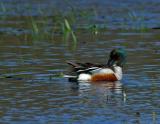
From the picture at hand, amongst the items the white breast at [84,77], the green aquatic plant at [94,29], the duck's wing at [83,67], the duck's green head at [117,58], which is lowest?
the white breast at [84,77]

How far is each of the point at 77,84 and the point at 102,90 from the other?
78 cm

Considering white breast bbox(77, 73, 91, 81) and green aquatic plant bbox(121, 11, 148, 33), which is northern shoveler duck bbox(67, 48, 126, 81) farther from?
green aquatic plant bbox(121, 11, 148, 33)

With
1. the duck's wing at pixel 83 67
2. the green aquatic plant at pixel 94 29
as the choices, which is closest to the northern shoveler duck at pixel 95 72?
the duck's wing at pixel 83 67

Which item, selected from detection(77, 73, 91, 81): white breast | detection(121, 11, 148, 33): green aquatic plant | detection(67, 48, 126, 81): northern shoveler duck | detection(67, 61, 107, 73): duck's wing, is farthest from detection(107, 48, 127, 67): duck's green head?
detection(121, 11, 148, 33): green aquatic plant

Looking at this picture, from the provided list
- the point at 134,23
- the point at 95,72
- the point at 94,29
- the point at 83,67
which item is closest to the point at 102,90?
the point at 95,72

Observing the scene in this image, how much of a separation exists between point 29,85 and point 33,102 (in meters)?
1.47

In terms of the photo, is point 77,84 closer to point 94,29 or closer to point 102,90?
point 102,90

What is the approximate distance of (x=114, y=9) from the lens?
25000 mm

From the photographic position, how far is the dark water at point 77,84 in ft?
35.1

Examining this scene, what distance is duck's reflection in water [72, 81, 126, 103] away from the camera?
477 inches

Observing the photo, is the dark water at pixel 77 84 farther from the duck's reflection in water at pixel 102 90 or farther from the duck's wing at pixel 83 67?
the duck's wing at pixel 83 67

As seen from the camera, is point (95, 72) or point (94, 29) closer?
point (95, 72)

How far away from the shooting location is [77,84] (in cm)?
1355

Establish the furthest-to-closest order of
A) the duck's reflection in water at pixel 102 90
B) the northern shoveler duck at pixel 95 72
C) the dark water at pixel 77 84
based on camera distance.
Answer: the northern shoveler duck at pixel 95 72 → the duck's reflection in water at pixel 102 90 → the dark water at pixel 77 84
